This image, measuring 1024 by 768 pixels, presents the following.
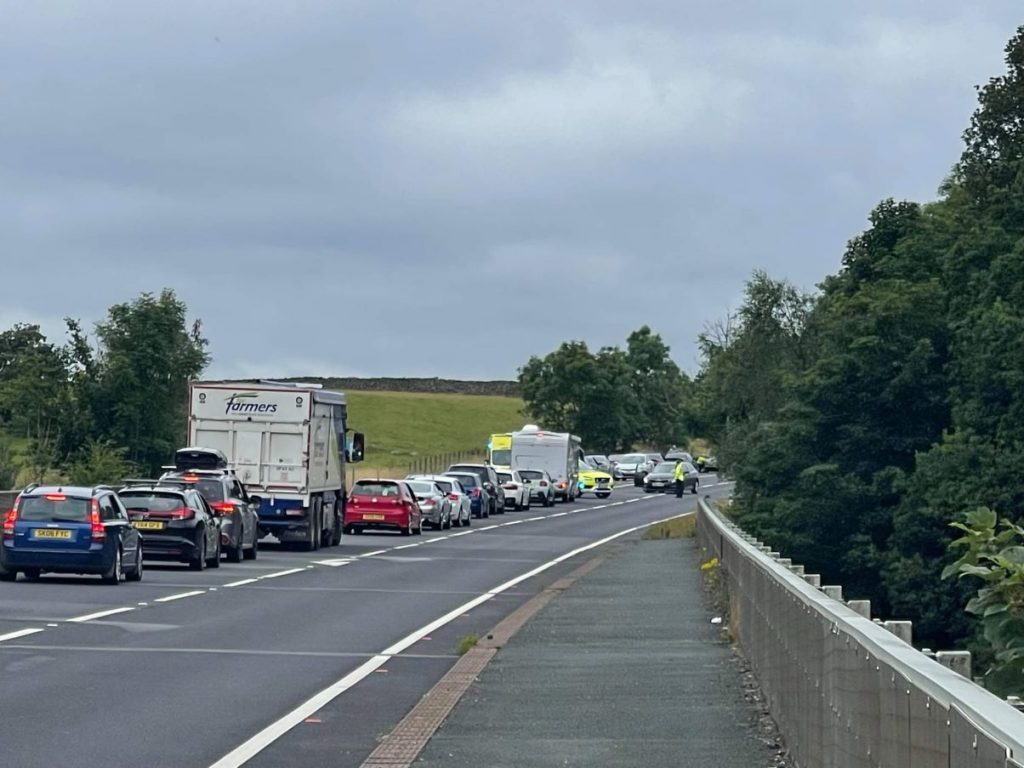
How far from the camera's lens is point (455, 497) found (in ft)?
188

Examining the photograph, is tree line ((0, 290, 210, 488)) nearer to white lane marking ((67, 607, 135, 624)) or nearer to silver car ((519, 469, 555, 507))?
silver car ((519, 469, 555, 507))

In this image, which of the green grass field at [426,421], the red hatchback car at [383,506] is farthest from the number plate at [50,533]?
the green grass field at [426,421]

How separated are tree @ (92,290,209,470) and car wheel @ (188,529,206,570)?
34024mm

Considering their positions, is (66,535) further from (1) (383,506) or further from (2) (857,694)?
(1) (383,506)

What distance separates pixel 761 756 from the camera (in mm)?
11641

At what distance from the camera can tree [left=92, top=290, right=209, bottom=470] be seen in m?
67.1

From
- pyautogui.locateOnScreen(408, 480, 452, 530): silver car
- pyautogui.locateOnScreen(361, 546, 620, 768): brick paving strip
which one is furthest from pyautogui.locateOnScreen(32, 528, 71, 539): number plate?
pyautogui.locateOnScreen(408, 480, 452, 530): silver car

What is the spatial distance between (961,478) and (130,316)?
1215 inches

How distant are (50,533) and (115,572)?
42.0 inches

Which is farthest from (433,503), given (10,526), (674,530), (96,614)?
(96,614)

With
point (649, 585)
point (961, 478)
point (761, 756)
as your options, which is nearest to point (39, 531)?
point (649, 585)

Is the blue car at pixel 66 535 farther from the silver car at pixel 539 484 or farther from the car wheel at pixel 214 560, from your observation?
the silver car at pixel 539 484

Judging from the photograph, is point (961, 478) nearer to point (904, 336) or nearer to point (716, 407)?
point (904, 336)

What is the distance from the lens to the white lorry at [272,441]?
1596 inches
